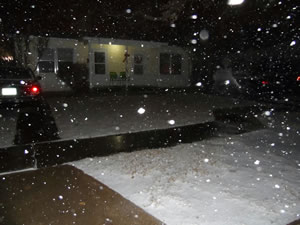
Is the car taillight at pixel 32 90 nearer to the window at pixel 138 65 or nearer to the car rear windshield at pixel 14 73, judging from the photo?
the car rear windshield at pixel 14 73

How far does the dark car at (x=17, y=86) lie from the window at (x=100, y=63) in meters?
9.68

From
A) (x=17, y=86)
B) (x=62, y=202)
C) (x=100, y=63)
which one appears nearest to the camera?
(x=62, y=202)

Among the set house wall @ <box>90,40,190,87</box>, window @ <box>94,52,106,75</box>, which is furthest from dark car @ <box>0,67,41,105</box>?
window @ <box>94,52,106,75</box>

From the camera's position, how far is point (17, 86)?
8.35 meters

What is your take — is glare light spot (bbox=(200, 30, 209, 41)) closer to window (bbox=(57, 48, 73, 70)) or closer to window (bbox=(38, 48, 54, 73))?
window (bbox=(57, 48, 73, 70))

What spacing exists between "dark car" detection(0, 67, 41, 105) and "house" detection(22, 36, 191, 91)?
784 centimetres

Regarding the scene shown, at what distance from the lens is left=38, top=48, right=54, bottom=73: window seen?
16609mm

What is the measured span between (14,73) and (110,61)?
34.7ft

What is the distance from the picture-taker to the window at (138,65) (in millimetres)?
19953

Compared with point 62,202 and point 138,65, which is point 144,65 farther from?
point 62,202

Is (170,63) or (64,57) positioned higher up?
(64,57)

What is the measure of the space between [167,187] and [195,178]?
61cm

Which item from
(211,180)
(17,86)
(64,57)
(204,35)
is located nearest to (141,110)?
(17,86)

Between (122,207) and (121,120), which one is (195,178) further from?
(121,120)
